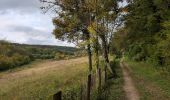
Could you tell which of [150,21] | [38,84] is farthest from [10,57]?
Answer: [38,84]

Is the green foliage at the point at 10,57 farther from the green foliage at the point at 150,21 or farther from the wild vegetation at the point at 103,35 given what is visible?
the green foliage at the point at 150,21

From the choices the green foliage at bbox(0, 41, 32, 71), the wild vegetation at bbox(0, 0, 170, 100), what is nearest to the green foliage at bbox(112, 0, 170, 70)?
the wild vegetation at bbox(0, 0, 170, 100)

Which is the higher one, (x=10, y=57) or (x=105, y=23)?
(x=105, y=23)

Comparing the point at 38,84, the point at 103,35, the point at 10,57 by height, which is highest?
the point at 103,35

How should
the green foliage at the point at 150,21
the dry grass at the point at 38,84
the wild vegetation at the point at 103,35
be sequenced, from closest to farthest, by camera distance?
1. the wild vegetation at the point at 103,35
2. the dry grass at the point at 38,84
3. the green foliage at the point at 150,21

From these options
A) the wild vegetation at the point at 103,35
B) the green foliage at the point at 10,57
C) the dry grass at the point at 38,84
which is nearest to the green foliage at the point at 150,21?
the wild vegetation at the point at 103,35

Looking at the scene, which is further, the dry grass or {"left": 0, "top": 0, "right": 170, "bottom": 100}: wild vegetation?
the dry grass

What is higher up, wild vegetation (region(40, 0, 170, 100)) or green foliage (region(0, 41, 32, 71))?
wild vegetation (region(40, 0, 170, 100))

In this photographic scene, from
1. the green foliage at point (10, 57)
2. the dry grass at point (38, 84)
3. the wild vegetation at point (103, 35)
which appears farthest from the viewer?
the green foliage at point (10, 57)

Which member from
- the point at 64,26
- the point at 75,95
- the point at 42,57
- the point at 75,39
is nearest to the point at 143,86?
the point at 75,39

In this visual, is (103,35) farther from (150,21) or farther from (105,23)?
(150,21)

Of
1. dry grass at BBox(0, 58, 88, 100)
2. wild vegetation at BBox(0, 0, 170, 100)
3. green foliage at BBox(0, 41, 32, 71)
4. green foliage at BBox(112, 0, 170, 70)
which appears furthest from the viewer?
green foliage at BBox(0, 41, 32, 71)

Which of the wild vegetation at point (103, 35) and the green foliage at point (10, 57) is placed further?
the green foliage at point (10, 57)

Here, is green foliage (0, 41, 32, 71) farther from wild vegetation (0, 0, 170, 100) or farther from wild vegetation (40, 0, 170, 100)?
wild vegetation (40, 0, 170, 100)
